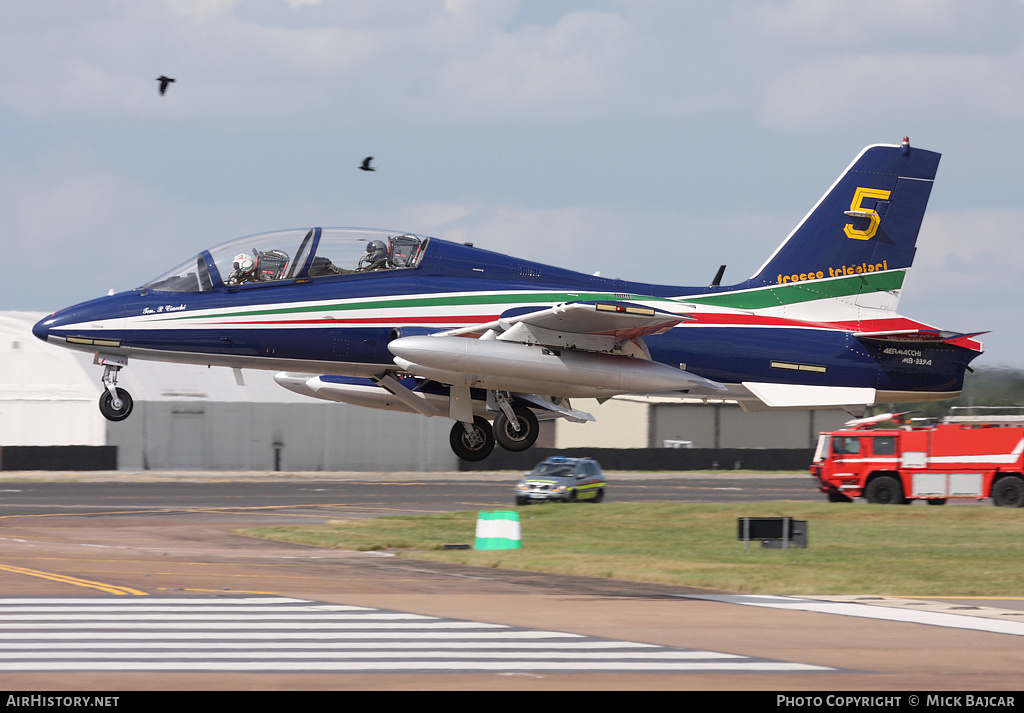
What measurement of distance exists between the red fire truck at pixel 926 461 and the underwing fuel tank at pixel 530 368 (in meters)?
25.9

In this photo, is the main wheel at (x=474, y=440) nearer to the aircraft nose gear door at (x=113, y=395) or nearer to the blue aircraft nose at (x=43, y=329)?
the aircraft nose gear door at (x=113, y=395)

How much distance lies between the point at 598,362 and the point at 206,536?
66.4 feet

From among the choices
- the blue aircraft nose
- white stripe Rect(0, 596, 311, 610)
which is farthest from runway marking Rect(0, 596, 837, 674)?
the blue aircraft nose

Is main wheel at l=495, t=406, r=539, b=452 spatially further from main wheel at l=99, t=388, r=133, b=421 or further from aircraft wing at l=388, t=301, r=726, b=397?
main wheel at l=99, t=388, r=133, b=421

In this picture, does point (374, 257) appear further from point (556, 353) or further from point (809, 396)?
point (809, 396)

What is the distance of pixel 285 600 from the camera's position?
2055 centimetres

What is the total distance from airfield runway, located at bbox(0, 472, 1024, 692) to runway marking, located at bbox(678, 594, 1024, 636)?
0.07 m

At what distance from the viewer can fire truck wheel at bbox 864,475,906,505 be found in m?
44.5

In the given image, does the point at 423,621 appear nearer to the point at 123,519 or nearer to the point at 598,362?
the point at 598,362

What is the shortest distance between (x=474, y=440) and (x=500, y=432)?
977mm

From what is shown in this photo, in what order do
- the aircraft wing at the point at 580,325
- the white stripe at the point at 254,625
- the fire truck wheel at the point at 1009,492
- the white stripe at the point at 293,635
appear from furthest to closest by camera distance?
1. the fire truck wheel at the point at 1009,492
2. the aircraft wing at the point at 580,325
3. the white stripe at the point at 254,625
4. the white stripe at the point at 293,635

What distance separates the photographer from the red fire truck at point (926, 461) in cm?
4250

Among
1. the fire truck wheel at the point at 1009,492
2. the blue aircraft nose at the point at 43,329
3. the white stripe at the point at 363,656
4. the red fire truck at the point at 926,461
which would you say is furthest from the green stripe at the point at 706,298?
the fire truck wheel at the point at 1009,492

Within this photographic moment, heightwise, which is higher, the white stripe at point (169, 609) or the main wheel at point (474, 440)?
the main wheel at point (474, 440)
